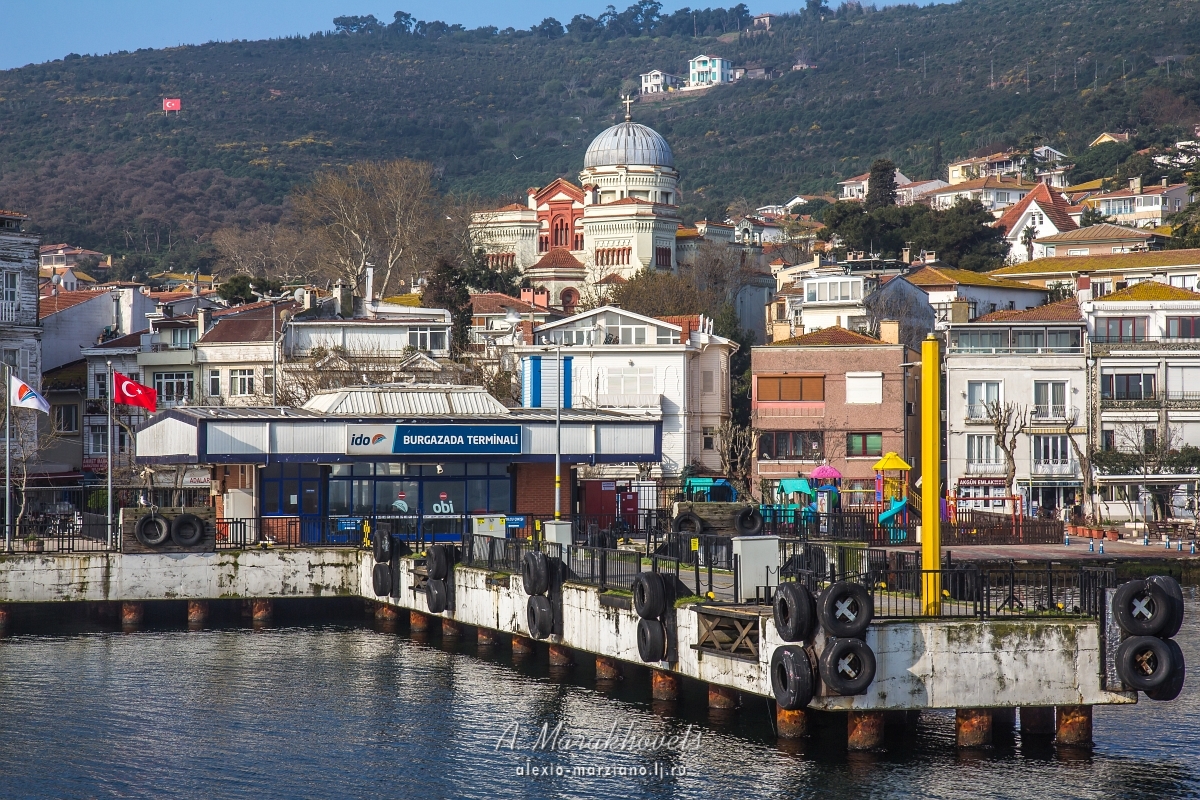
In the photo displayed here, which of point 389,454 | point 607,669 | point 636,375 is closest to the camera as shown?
point 607,669

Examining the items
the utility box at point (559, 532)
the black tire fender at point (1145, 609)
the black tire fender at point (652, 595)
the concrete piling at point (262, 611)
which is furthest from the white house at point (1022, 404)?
the black tire fender at point (1145, 609)

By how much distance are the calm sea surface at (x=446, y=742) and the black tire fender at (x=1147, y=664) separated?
158 cm

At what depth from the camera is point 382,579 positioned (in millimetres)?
44594

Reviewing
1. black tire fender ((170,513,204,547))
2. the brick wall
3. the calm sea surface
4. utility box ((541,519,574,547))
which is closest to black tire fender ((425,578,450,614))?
the calm sea surface

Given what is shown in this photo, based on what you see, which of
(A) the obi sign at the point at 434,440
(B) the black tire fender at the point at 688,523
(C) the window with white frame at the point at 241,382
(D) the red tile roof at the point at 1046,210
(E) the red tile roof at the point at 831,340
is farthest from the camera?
(D) the red tile roof at the point at 1046,210

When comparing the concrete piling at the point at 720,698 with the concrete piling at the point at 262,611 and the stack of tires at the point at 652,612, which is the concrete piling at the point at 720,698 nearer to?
the stack of tires at the point at 652,612

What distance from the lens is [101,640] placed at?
4322 centimetres

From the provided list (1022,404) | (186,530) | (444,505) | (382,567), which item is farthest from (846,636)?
(1022,404)

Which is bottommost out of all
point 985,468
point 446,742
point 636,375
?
point 446,742

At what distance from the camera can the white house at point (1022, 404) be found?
6988 centimetres

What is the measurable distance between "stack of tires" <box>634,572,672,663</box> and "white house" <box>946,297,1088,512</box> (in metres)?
40.3

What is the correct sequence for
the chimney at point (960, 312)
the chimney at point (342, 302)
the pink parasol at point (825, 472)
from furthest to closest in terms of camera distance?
the chimney at point (342, 302) → the chimney at point (960, 312) → the pink parasol at point (825, 472)

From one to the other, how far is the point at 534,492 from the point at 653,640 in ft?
69.2

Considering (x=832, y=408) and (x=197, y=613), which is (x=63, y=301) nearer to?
(x=832, y=408)
